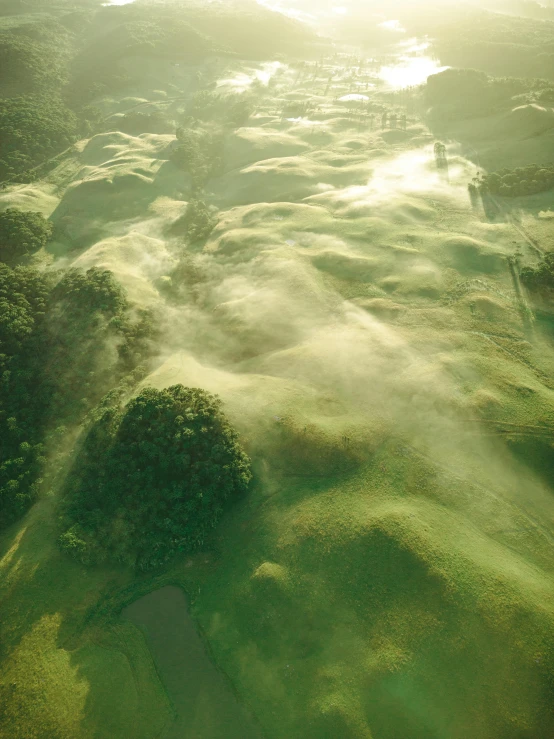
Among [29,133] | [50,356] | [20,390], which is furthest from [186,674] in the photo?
[29,133]

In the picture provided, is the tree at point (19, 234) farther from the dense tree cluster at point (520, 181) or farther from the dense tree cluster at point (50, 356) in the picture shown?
the dense tree cluster at point (520, 181)

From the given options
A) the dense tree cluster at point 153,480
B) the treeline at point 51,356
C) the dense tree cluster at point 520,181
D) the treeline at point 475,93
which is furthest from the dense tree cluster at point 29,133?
the treeline at point 475,93

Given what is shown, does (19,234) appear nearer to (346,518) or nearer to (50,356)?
(50,356)

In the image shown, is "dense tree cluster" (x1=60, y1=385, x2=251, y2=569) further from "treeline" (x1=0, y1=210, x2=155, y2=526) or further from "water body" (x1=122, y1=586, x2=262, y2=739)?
"treeline" (x1=0, y1=210, x2=155, y2=526)

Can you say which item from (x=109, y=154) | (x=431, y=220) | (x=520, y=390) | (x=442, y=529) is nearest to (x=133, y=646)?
(x=442, y=529)

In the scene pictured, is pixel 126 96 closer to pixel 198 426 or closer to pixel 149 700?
pixel 198 426
